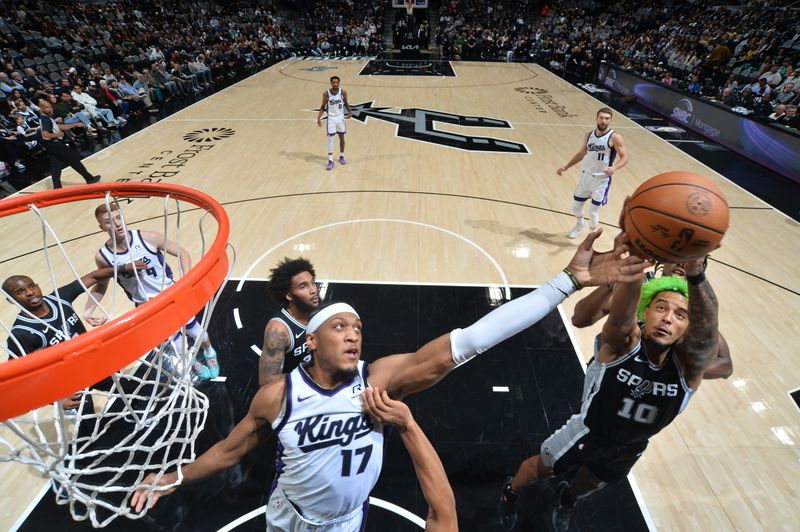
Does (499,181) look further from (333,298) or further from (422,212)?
Result: (333,298)

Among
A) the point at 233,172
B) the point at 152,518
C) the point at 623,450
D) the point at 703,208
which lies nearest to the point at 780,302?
the point at 623,450

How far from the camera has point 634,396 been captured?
242 centimetres

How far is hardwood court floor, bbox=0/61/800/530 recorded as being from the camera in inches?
136

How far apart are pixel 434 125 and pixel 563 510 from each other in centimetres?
1033

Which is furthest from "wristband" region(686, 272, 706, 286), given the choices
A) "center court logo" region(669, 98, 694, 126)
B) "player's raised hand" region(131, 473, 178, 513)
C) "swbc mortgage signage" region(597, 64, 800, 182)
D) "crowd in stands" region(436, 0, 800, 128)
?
"center court logo" region(669, 98, 694, 126)

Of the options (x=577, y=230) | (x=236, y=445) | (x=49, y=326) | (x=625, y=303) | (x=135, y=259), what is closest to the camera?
(x=625, y=303)

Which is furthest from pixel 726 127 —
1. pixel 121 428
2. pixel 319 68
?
pixel 319 68

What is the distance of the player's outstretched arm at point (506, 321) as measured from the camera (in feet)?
5.67

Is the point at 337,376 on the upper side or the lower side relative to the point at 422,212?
upper

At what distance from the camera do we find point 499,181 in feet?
28.2

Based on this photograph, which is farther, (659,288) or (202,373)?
(202,373)

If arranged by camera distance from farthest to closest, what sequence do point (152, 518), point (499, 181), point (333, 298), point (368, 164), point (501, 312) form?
1. point (368, 164)
2. point (499, 181)
3. point (333, 298)
4. point (152, 518)
5. point (501, 312)

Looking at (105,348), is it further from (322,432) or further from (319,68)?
(319,68)

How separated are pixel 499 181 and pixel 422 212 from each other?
85.1 inches
